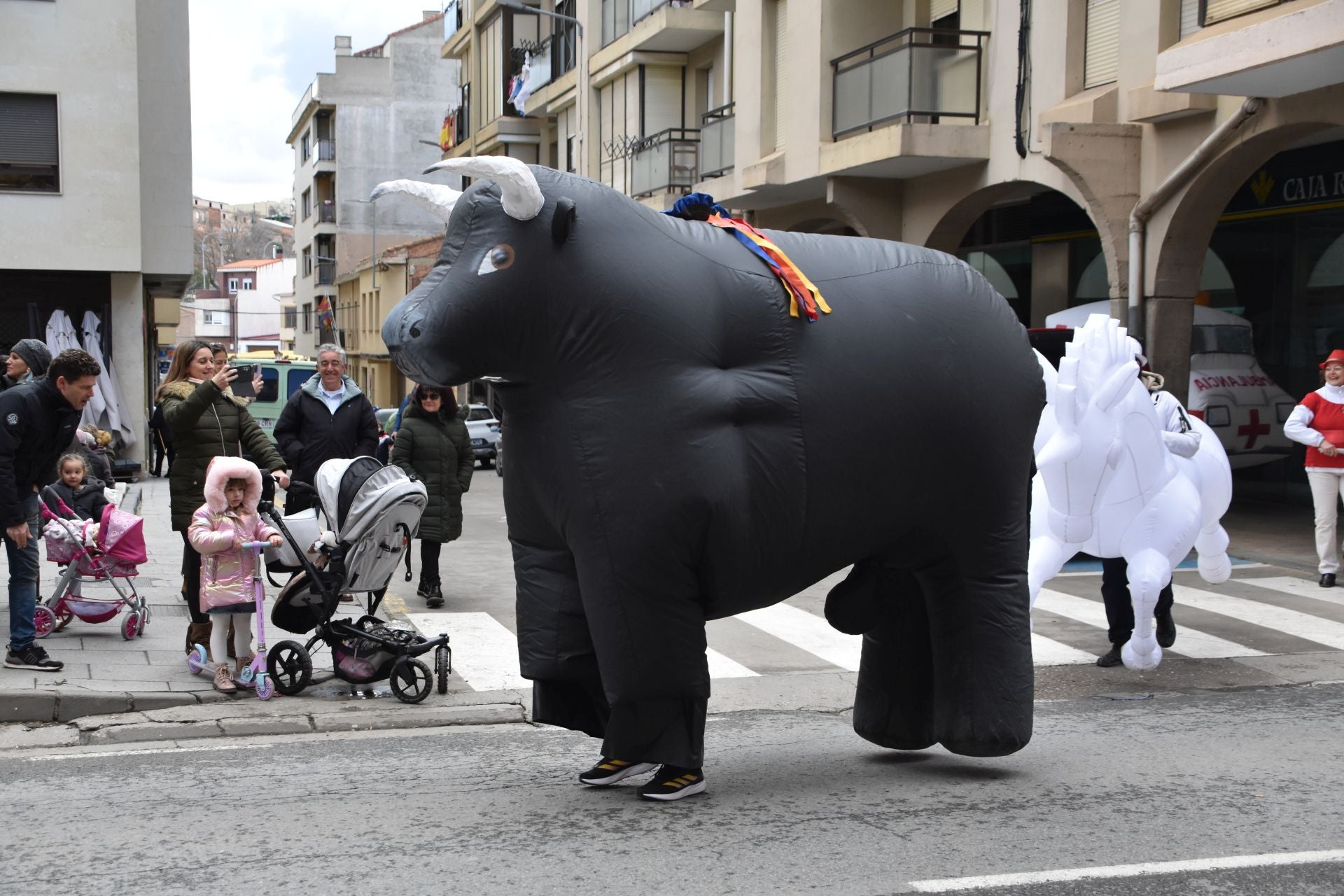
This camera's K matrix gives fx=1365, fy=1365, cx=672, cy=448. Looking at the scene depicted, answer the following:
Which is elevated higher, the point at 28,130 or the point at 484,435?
the point at 28,130

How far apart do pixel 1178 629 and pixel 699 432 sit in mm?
5947

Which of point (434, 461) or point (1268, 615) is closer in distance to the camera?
point (1268, 615)

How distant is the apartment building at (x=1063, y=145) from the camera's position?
1233 cm

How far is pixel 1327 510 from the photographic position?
445 inches

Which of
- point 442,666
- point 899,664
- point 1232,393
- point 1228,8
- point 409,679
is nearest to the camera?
point 899,664

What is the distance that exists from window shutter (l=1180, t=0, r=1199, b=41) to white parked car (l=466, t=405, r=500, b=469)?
15.7 meters

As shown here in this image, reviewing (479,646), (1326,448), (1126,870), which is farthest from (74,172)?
(1126,870)

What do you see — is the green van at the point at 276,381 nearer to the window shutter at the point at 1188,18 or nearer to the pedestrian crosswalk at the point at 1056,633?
the pedestrian crosswalk at the point at 1056,633

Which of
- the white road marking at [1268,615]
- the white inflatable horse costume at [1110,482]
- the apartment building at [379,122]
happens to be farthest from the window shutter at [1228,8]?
the apartment building at [379,122]

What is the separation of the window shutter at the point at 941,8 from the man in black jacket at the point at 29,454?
12242 mm

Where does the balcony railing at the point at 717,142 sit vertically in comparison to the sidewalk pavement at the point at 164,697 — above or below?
above

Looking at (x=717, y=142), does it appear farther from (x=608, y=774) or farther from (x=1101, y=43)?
(x=608, y=774)

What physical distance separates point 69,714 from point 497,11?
2989cm

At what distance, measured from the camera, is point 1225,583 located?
448 inches
